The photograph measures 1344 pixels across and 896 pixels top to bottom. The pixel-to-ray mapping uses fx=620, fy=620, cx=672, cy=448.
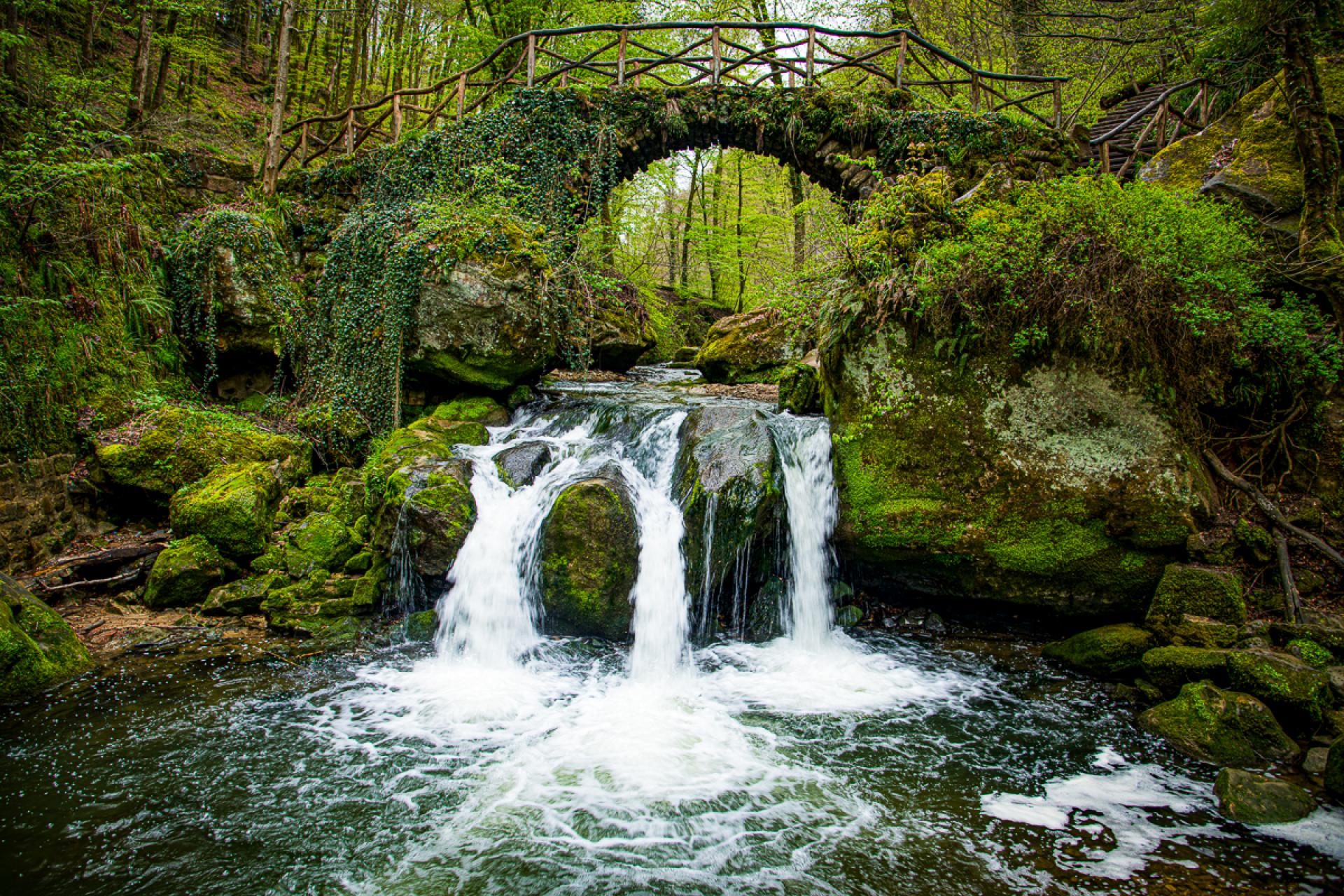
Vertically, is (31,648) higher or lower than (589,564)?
lower

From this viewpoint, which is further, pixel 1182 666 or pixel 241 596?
pixel 241 596

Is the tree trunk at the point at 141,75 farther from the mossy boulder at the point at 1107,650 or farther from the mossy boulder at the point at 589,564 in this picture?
the mossy boulder at the point at 1107,650

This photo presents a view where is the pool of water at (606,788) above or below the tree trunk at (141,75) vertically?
below

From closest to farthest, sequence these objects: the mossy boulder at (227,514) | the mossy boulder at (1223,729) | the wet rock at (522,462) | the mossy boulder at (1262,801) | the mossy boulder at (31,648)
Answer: the mossy boulder at (1262,801), the mossy boulder at (1223,729), the mossy boulder at (31,648), the mossy boulder at (227,514), the wet rock at (522,462)

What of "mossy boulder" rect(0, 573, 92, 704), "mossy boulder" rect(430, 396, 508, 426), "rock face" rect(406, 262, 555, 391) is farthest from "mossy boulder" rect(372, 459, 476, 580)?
"mossy boulder" rect(0, 573, 92, 704)

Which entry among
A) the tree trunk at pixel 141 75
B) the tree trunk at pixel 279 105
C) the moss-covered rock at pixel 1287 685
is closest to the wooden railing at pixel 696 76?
the tree trunk at pixel 279 105

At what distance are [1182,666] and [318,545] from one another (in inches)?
334

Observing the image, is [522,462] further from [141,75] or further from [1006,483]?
[141,75]

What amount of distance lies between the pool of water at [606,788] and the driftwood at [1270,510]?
2.26 m

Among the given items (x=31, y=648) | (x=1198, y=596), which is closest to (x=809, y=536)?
(x=1198, y=596)

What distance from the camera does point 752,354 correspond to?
1227cm

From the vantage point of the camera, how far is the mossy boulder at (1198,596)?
5238mm

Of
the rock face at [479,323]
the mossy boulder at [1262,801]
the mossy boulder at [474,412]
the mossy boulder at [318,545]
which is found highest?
the rock face at [479,323]

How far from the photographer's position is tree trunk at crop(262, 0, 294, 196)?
464 inches
